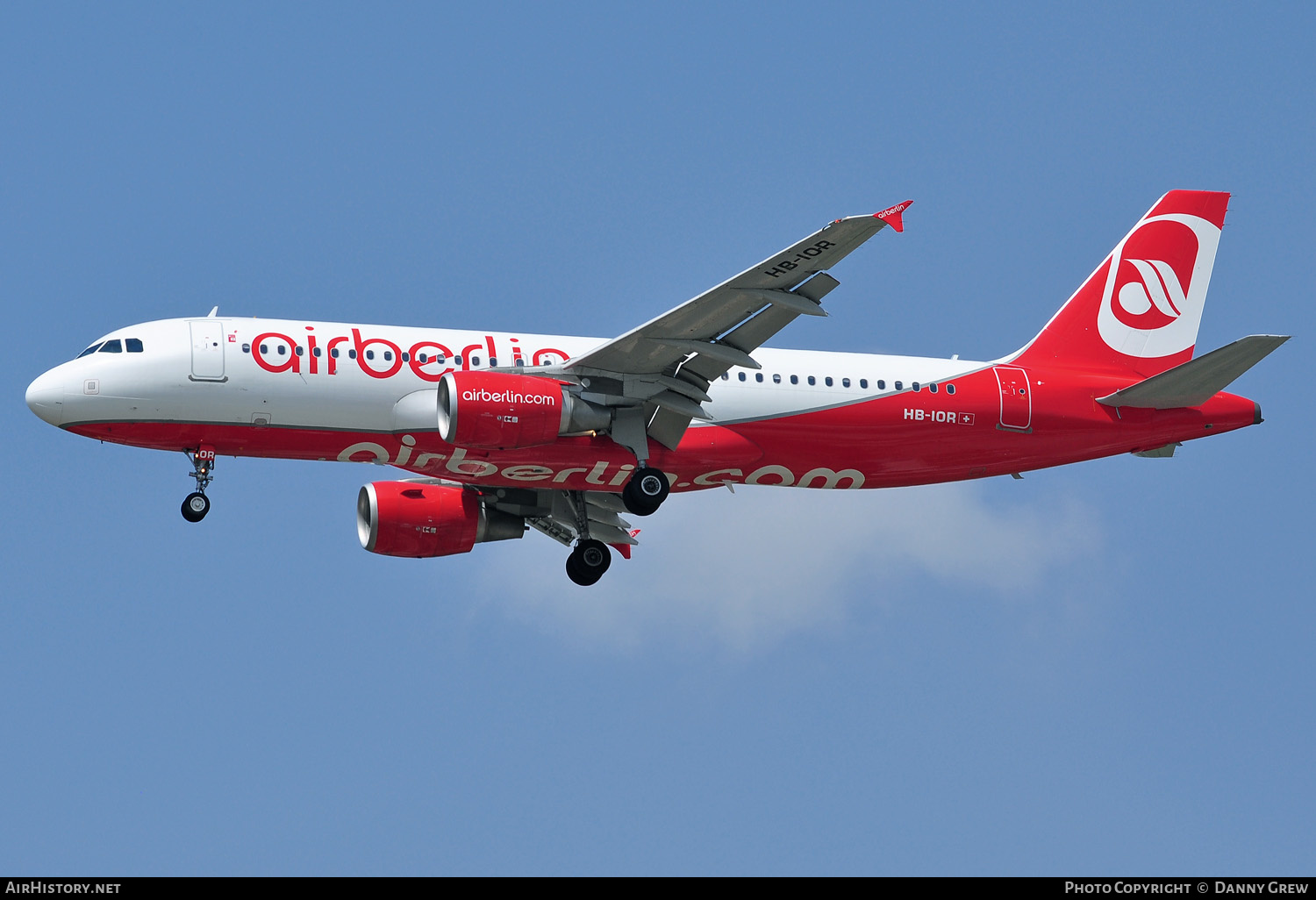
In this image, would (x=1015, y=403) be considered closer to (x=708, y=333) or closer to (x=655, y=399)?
(x=708, y=333)

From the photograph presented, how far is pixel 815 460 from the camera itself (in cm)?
3912

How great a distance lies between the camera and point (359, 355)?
36.4 m

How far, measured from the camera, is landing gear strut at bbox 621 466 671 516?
1473 inches

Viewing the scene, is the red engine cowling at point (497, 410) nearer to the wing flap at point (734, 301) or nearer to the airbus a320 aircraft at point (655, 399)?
the airbus a320 aircraft at point (655, 399)

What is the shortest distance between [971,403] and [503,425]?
11181mm

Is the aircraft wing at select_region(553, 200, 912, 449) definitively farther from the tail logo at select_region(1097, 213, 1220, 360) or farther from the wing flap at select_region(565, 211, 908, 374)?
the tail logo at select_region(1097, 213, 1220, 360)

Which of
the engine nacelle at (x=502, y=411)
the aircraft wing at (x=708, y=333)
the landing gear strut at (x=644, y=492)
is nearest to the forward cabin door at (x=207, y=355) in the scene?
the engine nacelle at (x=502, y=411)

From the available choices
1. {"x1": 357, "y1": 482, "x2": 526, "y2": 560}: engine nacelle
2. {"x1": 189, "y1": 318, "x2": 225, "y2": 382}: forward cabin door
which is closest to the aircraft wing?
{"x1": 357, "y1": 482, "x2": 526, "y2": 560}: engine nacelle

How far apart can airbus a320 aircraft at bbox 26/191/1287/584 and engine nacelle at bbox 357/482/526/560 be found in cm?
5

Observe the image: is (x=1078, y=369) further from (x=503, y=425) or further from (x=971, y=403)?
(x=503, y=425)

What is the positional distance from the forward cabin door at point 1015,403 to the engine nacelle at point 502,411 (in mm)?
10202

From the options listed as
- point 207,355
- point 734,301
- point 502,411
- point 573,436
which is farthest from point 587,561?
point 207,355

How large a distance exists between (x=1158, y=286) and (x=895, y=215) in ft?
47.2

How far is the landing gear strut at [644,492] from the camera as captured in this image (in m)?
37.4
